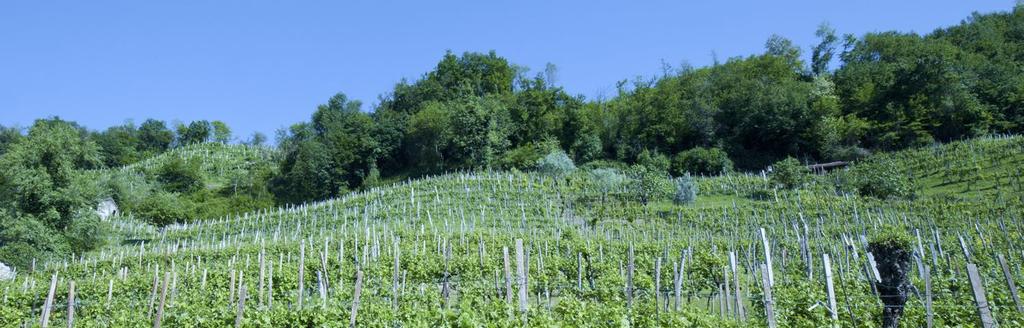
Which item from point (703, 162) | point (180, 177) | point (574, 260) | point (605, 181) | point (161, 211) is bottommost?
point (574, 260)

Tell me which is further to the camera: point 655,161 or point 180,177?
point 180,177

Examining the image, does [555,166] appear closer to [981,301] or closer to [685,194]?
[685,194]

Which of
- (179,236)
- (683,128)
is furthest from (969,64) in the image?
(179,236)

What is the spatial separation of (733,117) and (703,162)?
10659mm

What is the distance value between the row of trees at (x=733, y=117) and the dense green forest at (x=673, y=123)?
0.13 metres

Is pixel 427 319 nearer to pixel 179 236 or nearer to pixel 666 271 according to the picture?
pixel 666 271

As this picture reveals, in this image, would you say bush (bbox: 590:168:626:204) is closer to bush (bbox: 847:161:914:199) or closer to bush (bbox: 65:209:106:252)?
bush (bbox: 847:161:914:199)

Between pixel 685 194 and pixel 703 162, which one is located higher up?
pixel 703 162

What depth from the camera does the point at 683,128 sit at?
2468 inches

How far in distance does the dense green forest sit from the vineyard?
7322mm

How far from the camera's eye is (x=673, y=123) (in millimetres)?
62875

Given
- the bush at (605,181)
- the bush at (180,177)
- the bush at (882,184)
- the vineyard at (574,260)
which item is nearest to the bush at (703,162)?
the vineyard at (574,260)

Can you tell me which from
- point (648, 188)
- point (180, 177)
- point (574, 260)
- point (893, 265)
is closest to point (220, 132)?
point (180, 177)

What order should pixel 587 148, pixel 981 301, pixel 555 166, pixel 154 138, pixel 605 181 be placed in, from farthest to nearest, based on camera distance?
pixel 154 138 < pixel 587 148 < pixel 555 166 < pixel 605 181 < pixel 981 301
